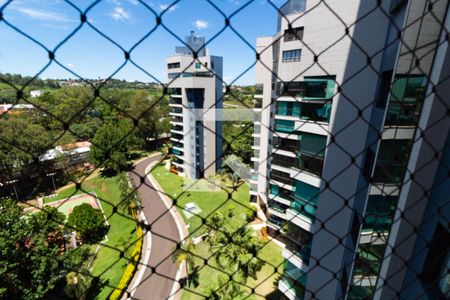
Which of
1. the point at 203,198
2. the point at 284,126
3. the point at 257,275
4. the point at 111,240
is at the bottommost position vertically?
the point at 111,240

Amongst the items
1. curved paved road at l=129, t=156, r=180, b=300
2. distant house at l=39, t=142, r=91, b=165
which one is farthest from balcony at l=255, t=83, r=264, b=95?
distant house at l=39, t=142, r=91, b=165

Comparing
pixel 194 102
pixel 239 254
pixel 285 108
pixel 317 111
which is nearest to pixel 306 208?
pixel 317 111

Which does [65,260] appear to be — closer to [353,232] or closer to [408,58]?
[353,232]

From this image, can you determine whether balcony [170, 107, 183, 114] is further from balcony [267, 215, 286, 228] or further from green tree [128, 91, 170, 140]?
balcony [267, 215, 286, 228]

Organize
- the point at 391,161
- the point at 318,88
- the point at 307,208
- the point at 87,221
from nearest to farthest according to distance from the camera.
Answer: the point at 391,161, the point at 318,88, the point at 307,208, the point at 87,221

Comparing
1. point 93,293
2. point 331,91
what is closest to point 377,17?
point 331,91

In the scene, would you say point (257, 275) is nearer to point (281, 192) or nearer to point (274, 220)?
point (274, 220)
